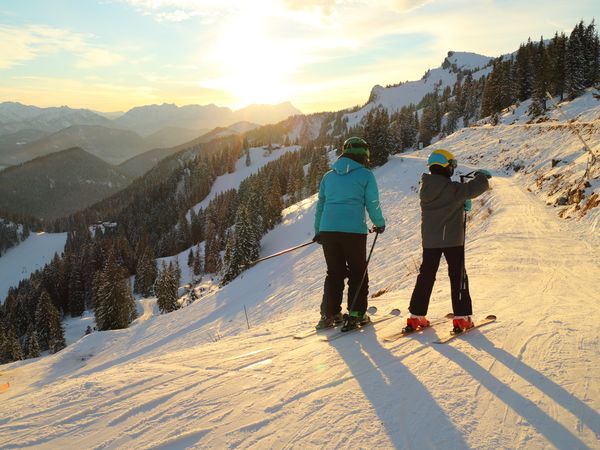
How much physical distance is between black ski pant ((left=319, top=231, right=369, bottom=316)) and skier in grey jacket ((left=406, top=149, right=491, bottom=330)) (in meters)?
0.91

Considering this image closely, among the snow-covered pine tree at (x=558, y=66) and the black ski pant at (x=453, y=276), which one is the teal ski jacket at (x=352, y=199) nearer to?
the black ski pant at (x=453, y=276)

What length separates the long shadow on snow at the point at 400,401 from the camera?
299 centimetres

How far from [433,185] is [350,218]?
4.01 feet

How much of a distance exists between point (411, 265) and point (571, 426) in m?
10.6

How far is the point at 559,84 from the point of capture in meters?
55.4

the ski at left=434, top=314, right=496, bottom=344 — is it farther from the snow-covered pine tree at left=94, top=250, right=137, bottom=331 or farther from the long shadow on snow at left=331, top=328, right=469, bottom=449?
the snow-covered pine tree at left=94, top=250, right=137, bottom=331

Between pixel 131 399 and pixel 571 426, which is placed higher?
pixel 571 426

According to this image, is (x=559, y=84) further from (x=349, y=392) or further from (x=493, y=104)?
(x=349, y=392)

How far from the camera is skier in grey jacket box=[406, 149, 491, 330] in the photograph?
509 centimetres

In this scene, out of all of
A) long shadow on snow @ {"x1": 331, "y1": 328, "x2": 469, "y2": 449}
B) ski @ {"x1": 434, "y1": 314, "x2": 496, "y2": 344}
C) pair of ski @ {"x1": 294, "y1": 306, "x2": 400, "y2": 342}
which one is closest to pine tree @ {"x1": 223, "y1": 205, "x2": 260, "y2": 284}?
pair of ski @ {"x1": 294, "y1": 306, "x2": 400, "y2": 342}

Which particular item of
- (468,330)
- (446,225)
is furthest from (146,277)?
(446,225)

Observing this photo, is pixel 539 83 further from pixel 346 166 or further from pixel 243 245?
pixel 346 166

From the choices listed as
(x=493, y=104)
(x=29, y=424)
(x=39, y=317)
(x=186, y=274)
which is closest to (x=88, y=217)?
(x=186, y=274)

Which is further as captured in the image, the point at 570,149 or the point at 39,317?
the point at 39,317
